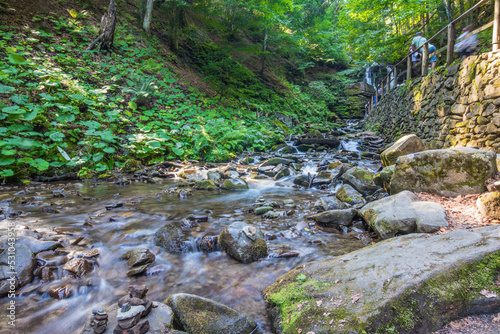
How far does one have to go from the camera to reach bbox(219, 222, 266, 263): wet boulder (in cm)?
294

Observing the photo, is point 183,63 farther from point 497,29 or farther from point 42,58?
point 497,29

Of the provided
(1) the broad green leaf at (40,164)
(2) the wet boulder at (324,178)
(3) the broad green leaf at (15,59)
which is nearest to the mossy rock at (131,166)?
(1) the broad green leaf at (40,164)

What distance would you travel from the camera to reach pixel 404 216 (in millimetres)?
2951

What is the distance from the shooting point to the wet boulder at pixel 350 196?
15.2 ft

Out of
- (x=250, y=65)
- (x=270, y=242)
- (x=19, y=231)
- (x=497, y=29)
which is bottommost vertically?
(x=270, y=242)

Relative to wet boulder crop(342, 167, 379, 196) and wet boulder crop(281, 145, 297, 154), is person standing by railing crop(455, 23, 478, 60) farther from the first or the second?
wet boulder crop(281, 145, 297, 154)

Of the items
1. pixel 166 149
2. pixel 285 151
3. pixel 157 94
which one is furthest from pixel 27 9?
pixel 285 151

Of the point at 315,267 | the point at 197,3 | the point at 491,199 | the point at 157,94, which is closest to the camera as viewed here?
the point at 315,267

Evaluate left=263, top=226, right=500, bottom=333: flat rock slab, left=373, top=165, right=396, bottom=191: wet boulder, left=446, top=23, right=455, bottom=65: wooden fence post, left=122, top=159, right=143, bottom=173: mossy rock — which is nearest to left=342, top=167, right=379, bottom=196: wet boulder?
left=373, top=165, right=396, bottom=191: wet boulder

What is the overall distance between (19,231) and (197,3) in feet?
44.3

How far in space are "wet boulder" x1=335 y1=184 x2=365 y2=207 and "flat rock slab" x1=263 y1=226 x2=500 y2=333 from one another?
2.50 meters

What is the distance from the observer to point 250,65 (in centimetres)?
1838

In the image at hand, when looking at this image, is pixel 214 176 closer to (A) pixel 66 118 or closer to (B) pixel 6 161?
(A) pixel 66 118

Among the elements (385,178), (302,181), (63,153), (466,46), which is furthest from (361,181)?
(63,153)
